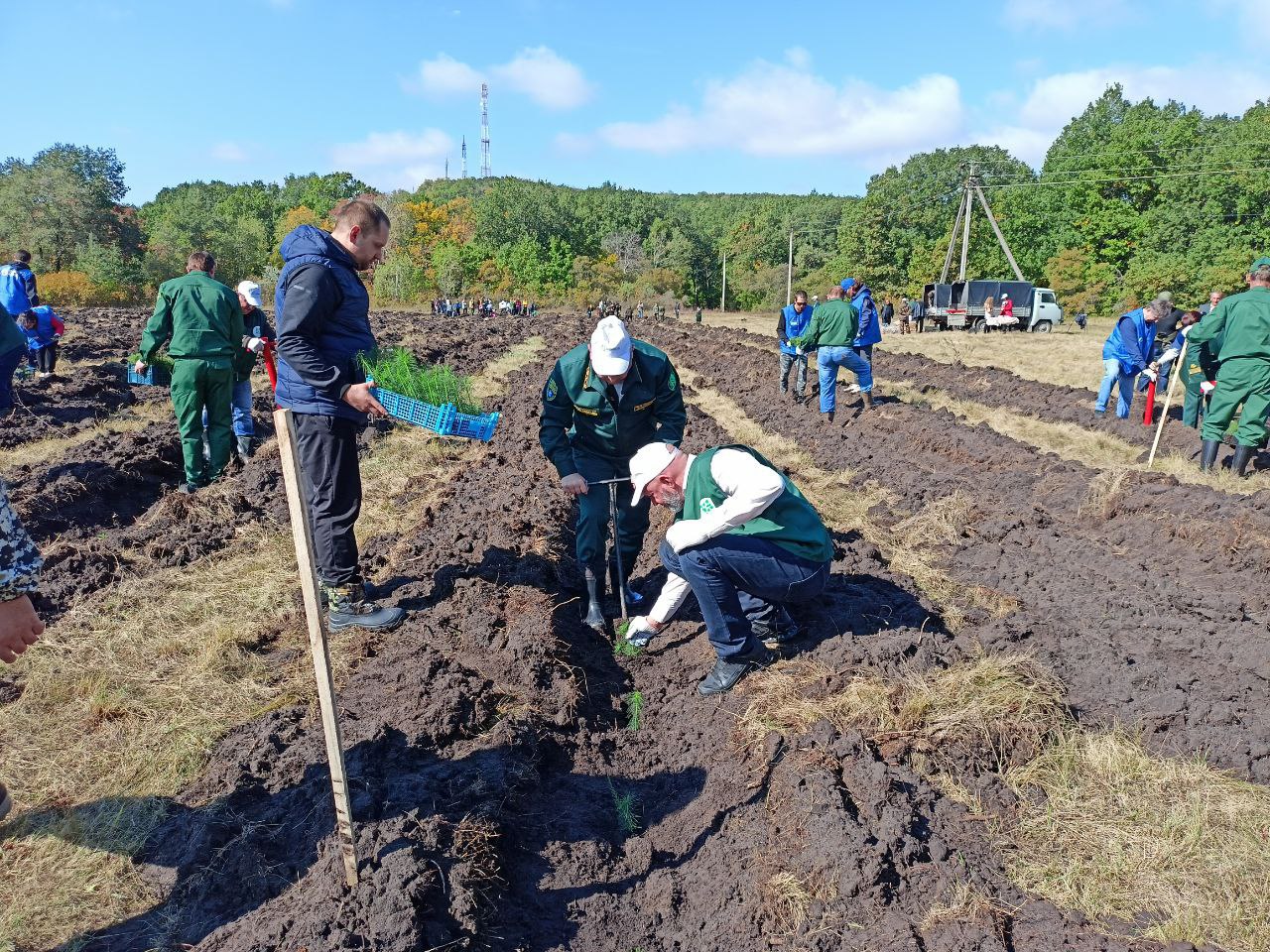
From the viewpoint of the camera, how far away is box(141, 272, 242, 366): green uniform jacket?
658cm

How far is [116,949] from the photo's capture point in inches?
102

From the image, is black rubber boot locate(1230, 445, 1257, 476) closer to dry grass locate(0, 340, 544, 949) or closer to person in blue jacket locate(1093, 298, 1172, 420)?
person in blue jacket locate(1093, 298, 1172, 420)

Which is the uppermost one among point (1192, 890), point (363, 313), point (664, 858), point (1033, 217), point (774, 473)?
point (1033, 217)

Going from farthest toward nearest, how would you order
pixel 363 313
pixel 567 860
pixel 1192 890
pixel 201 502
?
pixel 201 502 < pixel 363 313 < pixel 567 860 < pixel 1192 890

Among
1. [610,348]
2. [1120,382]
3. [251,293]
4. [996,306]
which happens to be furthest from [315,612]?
[996,306]

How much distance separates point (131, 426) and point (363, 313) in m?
7.85

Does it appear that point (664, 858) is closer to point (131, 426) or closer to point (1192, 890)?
point (1192, 890)

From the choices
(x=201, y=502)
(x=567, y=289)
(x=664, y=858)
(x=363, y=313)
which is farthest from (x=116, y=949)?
(x=567, y=289)

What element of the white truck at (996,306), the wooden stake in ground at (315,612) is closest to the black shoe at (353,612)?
the wooden stake in ground at (315,612)

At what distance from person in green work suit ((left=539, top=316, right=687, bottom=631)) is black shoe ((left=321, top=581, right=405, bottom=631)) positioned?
45.4 inches

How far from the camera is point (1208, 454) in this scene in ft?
25.4

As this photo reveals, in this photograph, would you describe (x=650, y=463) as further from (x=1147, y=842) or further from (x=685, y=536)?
(x=1147, y=842)

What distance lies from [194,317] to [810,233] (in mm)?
71836

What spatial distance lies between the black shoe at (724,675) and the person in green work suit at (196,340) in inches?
202
